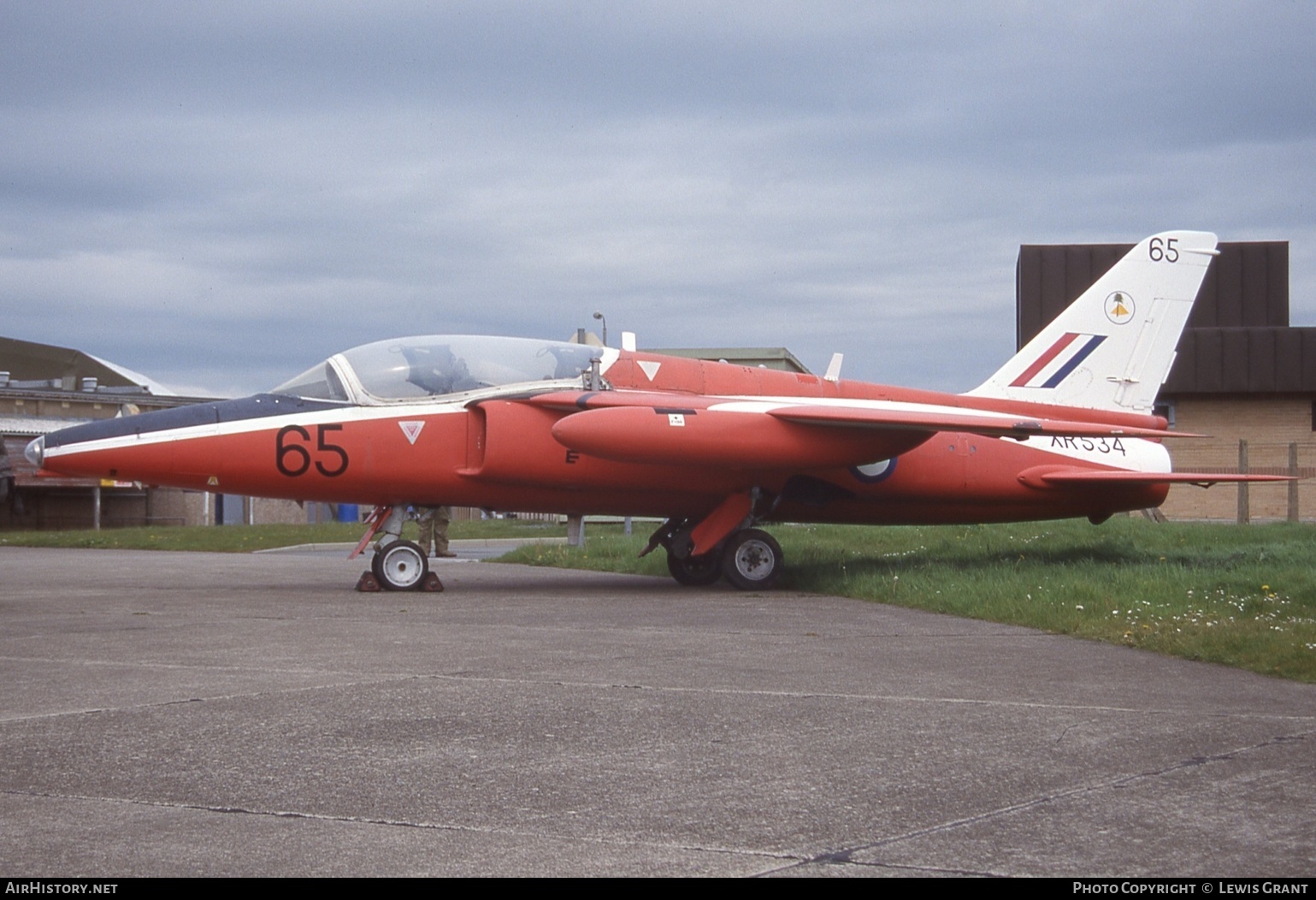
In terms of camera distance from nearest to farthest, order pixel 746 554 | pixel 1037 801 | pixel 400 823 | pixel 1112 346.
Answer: pixel 400 823 → pixel 1037 801 → pixel 746 554 → pixel 1112 346

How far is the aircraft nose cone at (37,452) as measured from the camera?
11297 mm

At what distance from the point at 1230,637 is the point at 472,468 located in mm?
6910

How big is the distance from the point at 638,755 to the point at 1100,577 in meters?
7.42

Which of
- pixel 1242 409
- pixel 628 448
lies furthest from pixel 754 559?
pixel 1242 409

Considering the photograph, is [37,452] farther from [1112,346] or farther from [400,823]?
[1112,346]

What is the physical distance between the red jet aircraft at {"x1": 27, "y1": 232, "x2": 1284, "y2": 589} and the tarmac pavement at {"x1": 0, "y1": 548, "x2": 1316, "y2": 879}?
3374 millimetres

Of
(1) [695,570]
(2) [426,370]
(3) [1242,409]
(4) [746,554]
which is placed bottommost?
(1) [695,570]

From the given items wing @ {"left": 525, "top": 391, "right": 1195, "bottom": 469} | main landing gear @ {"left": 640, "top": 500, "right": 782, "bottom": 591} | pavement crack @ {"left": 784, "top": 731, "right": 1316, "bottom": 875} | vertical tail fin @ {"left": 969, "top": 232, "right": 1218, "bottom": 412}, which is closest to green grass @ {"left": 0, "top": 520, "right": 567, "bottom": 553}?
main landing gear @ {"left": 640, "top": 500, "right": 782, "bottom": 591}

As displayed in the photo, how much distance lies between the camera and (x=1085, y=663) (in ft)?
23.2

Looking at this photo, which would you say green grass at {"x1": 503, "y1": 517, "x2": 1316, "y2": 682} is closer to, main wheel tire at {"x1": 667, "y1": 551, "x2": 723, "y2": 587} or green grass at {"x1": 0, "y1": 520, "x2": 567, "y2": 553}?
main wheel tire at {"x1": 667, "y1": 551, "x2": 723, "y2": 587}

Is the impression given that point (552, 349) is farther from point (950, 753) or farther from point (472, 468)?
point (950, 753)

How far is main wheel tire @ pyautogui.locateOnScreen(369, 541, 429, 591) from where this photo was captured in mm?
12055

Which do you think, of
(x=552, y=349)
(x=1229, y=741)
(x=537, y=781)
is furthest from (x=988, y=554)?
(x=537, y=781)

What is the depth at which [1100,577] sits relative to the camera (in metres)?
11.0
